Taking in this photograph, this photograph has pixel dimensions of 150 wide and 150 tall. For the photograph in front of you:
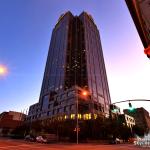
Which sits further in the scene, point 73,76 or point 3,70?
point 73,76

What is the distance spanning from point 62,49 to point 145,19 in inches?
4982

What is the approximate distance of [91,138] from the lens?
51906mm

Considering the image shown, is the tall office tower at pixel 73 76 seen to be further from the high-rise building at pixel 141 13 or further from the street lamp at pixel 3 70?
the high-rise building at pixel 141 13

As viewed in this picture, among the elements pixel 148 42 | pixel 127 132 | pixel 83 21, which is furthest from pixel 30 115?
pixel 148 42

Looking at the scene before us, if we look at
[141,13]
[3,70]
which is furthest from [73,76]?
[141,13]

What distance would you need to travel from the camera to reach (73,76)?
119500 mm

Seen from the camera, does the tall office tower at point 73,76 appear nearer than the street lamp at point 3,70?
No

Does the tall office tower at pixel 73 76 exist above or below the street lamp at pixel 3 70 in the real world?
above

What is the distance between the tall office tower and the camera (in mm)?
87875

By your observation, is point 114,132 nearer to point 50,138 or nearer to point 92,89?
point 50,138

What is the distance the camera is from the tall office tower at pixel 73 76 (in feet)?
288

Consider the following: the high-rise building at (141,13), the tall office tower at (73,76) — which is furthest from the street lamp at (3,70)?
the tall office tower at (73,76)

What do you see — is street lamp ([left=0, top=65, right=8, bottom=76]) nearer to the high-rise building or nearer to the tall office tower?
the high-rise building

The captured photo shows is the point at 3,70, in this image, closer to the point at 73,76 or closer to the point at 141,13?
the point at 141,13
